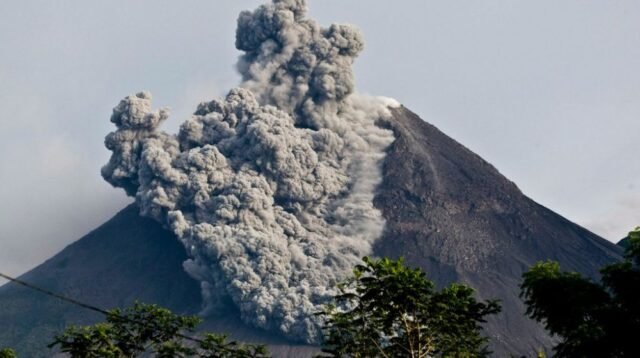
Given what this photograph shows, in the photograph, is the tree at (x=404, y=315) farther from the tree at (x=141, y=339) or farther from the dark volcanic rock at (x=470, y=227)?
the dark volcanic rock at (x=470, y=227)

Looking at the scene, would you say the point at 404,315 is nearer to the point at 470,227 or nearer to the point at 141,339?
the point at 141,339

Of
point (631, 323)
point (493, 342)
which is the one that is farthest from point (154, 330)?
point (493, 342)

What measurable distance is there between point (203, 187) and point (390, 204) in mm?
47568

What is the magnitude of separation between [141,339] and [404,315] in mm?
16150

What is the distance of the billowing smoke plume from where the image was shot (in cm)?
11994

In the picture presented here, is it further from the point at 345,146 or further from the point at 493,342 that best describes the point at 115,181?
the point at 493,342

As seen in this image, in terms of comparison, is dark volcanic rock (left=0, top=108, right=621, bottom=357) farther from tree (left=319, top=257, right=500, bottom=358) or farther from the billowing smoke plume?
tree (left=319, top=257, right=500, bottom=358)

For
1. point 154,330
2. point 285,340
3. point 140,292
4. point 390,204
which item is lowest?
point 154,330

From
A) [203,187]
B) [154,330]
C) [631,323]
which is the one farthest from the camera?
[203,187]

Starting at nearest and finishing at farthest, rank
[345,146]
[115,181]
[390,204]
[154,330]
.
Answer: [154,330] → [115,181] → [345,146] → [390,204]

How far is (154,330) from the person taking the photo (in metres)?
49.1

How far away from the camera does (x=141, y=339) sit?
48.6 meters

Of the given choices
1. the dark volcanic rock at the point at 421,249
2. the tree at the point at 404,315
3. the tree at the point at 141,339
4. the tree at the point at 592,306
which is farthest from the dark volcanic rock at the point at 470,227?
the tree at the point at 404,315

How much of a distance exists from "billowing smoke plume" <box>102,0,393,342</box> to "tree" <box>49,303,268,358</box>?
66.7 meters
